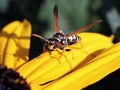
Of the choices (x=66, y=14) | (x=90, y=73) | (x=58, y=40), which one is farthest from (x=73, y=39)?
(x=66, y=14)

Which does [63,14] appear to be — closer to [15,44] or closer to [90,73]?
[15,44]

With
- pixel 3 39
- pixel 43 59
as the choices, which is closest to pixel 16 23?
pixel 3 39

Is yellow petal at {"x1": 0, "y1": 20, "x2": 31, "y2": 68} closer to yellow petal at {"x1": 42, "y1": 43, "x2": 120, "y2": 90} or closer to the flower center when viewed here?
the flower center

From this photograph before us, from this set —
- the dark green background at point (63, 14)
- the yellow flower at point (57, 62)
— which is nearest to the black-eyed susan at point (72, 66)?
the yellow flower at point (57, 62)

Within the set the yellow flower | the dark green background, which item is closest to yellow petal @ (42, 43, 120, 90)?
the yellow flower

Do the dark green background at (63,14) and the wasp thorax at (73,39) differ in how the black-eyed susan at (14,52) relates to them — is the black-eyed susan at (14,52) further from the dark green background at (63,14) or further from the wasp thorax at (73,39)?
the dark green background at (63,14)

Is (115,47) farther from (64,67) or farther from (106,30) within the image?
(106,30)
